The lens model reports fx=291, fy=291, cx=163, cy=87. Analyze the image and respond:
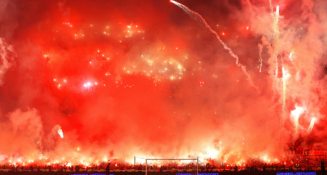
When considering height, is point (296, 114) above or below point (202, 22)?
below

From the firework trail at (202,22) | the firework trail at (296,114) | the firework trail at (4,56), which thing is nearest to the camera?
the firework trail at (296,114)

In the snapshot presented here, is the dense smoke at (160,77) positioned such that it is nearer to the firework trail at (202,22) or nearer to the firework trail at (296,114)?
the firework trail at (296,114)

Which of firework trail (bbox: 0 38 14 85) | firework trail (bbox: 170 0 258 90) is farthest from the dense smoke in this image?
firework trail (bbox: 170 0 258 90)

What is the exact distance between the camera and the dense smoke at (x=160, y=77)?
16609 mm

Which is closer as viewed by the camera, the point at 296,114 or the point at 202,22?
the point at 296,114

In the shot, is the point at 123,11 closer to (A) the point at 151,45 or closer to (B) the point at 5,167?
(A) the point at 151,45

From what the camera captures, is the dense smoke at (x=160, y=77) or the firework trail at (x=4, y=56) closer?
the dense smoke at (x=160, y=77)

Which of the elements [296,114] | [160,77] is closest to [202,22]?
[160,77]

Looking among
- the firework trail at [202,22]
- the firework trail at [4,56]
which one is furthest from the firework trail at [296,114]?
the firework trail at [4,56]

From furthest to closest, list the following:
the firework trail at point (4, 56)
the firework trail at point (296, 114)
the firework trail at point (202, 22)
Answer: the firework trail at point (202, 22) < the firework trail at point (4, 56) < the firework trail at point (296, 114)

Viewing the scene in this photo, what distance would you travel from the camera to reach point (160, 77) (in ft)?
56.5

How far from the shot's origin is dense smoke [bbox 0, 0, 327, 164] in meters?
16.6

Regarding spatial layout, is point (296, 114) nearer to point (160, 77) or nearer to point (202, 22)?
point (202, 22)

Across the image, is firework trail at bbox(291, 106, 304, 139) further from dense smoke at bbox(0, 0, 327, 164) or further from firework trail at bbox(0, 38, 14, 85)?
firework trail at bbox(0, 38, 14, 85)
